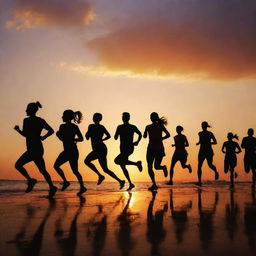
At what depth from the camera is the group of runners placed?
883 cm

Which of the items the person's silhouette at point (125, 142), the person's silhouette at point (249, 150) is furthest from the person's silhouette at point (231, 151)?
the person's silhouette at point (125, 142)

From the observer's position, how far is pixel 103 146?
10609 mm

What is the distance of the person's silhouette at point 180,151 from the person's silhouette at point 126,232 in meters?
8.86

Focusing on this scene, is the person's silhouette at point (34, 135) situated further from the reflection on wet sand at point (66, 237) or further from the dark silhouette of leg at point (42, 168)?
the reflection on wet sand at point (66, 237)

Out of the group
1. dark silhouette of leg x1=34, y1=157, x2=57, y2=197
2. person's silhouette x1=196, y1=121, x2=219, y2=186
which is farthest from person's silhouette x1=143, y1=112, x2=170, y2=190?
dark silhouette of leg x1=34, y1=157, x2=57, y2=197

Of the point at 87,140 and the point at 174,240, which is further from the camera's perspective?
the point at 87,140

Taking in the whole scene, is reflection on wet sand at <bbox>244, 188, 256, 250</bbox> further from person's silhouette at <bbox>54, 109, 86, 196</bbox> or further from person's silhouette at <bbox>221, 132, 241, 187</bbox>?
person's silhouette at <bbox>221, 132, 241, 187</bbox>

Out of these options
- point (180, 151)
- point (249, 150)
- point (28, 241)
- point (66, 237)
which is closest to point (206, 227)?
point (66, 237)

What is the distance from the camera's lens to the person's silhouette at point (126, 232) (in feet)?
9.12

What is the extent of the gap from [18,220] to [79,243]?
1813 mm

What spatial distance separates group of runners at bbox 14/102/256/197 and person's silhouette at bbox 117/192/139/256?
14.2 ft

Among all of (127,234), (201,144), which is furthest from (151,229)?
(201,144)

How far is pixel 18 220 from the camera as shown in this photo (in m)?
4.53

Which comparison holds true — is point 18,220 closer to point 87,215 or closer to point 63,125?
point 87,215
